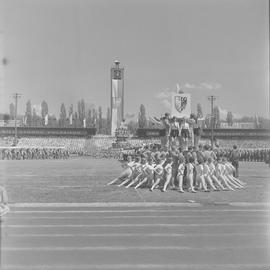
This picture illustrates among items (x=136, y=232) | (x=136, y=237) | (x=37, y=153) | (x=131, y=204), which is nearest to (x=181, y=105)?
(x=131, y=204)

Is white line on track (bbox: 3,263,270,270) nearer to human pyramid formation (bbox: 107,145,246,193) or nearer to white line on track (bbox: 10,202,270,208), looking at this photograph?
white line on track (bbox: 10,202,270,208)

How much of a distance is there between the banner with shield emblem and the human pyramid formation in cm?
471

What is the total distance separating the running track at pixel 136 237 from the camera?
6.65 meters

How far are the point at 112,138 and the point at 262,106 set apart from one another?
82.8 meters

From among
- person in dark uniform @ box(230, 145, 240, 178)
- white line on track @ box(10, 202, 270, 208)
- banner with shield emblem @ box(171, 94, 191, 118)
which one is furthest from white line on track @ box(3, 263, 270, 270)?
banner with shield emblem @ box(171, 94, 191, 118)

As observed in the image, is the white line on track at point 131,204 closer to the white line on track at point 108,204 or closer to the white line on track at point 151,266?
the white line on track at point 108,204

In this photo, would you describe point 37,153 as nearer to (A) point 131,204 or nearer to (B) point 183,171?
(B) point 183,171

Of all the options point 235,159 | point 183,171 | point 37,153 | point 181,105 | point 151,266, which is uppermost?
point 181,105

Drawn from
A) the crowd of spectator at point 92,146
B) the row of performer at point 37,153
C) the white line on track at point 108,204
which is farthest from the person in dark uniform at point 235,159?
the row of performer at point 37,153

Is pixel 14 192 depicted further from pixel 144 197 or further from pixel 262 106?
pixel 262 106

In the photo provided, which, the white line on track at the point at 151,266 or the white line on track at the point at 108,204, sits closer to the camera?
the white line on track at the point at 151,266

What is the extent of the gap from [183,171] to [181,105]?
21.2ft

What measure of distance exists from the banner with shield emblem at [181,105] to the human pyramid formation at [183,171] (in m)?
4.71

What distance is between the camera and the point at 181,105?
23.0 metres
